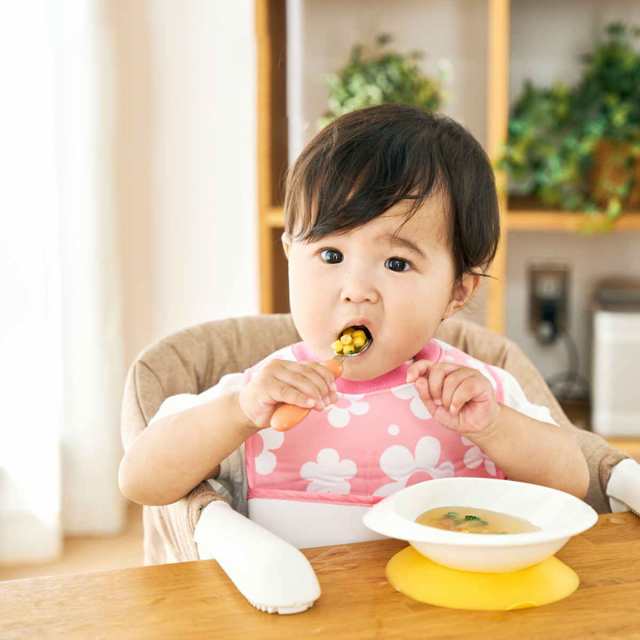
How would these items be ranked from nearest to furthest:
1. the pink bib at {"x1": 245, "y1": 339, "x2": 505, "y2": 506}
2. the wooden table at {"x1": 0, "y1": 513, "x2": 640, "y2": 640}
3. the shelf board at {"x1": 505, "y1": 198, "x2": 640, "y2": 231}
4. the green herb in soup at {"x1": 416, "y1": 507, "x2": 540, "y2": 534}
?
1. the wooden table at {"x1": 0, "y1": 513, "x2": 640, "y2": 640}
2. the green herb in soup at {"x1": 416, "y1": 507, "x2": 540, "y2": 534}
3. the pink bib at {"x1": 245, "y1": 339, "x2": 505, "y2": 506}
4. the shelf board at {"x1": 505, "y1": 198, "x2": 640, "y2": 231}

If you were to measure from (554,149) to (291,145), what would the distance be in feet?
2.39

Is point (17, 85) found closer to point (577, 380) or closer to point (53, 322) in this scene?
point (53, 322)

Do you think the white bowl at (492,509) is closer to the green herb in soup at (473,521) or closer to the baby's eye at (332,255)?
the green herb in soup at (473,521)

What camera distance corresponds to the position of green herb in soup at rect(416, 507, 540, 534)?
36.4 inches

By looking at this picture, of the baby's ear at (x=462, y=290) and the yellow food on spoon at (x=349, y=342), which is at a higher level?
the baby's ear at (x=462, y=290)

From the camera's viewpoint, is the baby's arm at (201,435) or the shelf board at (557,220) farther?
the shelf board at (557,220)

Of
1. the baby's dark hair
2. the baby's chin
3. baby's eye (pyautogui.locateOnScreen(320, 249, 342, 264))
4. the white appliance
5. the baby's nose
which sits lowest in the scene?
the white appliance

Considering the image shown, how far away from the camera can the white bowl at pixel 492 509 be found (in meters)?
0.82

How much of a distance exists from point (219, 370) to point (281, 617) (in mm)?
784

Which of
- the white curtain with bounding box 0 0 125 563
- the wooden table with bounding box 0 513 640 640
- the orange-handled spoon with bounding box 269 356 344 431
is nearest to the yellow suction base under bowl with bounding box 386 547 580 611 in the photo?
the wooden table with bounding box 0 513 640 640

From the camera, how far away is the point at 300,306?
113 cm

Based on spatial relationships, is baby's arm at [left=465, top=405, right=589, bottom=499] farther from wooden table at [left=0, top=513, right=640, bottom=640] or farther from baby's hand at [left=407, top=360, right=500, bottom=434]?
wooden table at [left=0, top=513, right=640, bottom=640]

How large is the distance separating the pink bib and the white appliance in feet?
5.16

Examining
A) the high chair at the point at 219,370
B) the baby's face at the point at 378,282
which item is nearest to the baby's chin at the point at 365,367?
the baby's face at the point at 378,282
